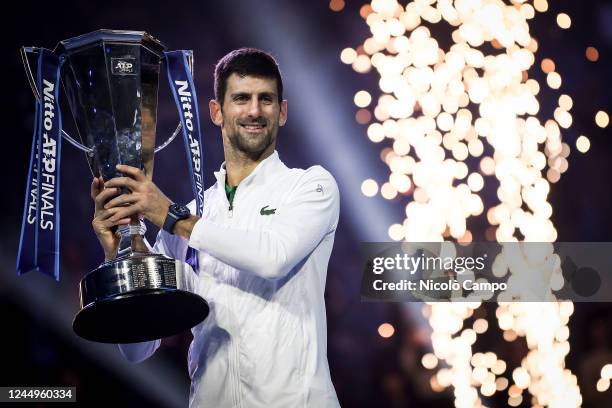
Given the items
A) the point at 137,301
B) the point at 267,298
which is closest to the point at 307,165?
the point at 267,298

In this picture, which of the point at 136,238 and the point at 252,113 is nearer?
the point at 136,238

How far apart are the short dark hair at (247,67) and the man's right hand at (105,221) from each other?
18.0 inches

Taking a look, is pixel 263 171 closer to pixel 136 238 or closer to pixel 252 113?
pixel 252 113

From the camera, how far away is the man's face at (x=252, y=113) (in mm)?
2199

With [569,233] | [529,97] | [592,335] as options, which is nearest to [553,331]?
[592,335]

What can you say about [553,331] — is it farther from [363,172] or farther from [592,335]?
[363,172]

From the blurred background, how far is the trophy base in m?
1.69

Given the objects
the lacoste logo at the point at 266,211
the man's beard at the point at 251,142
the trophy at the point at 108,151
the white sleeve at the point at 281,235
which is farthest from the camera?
the man's beard at the point at 251,142

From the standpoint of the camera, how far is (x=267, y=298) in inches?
79.3

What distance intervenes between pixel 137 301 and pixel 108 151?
1.27 ft

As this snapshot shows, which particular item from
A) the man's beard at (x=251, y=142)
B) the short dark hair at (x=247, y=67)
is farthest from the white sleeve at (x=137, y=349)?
the short dark hair at (x=247, y=67)

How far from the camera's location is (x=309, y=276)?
2.08 m

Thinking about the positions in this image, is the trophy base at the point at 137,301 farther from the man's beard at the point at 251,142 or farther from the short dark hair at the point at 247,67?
the short dark hair at the point at 247,67

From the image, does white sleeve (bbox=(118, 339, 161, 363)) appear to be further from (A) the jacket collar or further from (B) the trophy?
(A) the jacket collar
